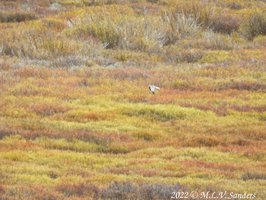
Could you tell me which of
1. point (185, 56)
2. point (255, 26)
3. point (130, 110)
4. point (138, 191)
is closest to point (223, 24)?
point (255, 26)

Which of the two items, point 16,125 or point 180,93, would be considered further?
point 180,93

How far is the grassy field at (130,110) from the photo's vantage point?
1071cm

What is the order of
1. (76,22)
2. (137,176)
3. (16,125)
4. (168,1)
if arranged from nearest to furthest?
(137,176) → (16,125) → (76,22) → (168,1)

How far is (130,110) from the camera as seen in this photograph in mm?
16406

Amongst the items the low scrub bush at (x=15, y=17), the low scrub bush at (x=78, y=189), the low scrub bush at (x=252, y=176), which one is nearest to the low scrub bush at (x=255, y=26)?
the low scrub bush at (x=15, y=17)

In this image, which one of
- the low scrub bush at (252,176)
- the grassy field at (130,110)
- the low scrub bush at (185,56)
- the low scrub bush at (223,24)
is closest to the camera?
the grassy field at (130,110)

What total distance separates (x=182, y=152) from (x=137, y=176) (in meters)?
2.05

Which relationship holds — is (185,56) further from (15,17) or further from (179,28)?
(15,17)

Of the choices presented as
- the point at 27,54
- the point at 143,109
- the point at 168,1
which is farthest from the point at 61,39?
the point at 168,1

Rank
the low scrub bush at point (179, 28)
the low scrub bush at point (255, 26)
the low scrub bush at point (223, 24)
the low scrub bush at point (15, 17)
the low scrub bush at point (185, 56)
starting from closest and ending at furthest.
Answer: the low scrub bush at point (185, 56)
the low scrub bush at point (179, 28)
the low scrub bush at point (255, 26)
the low scrub bush at point (223, 24)
the low scrub bush at point (15, 17)

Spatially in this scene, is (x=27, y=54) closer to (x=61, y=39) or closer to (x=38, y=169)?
(x=61, y=39)

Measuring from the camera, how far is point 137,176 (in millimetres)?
10969

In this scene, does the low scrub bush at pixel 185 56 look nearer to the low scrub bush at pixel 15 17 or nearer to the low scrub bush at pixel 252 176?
the low scrub bush at pixel 252 176

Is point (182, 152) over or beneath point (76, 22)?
over
